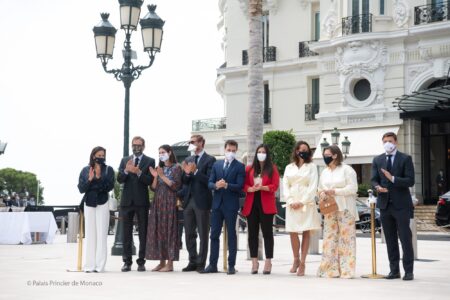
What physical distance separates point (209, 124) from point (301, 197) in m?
34.7

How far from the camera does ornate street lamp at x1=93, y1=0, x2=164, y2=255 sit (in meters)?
18.0

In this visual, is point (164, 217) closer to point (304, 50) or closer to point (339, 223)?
point (339, 223)

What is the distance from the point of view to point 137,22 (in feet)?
59.4

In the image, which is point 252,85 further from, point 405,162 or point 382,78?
point 382,78

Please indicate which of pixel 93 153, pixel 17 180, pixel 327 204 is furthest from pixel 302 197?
pixel 17 180

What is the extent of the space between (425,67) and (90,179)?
2612 cm

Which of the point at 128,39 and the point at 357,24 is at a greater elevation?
the point at 357,24

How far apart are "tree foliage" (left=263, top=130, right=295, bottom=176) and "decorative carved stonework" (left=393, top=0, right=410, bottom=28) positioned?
24.0 ft

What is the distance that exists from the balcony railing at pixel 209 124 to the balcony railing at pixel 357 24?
1075cm

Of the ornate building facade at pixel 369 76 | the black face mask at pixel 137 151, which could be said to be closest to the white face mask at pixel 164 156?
the black face mask at pixel 137 151

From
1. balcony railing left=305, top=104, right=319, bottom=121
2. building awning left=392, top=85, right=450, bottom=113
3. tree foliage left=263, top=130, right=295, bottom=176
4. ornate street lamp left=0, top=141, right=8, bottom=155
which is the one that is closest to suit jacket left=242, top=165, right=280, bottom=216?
building awning left=392, top=85, right=450, bottom=113

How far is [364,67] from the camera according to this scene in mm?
37812

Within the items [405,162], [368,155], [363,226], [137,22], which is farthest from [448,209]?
[405,162]

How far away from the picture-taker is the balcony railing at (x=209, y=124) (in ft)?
Result: 154
